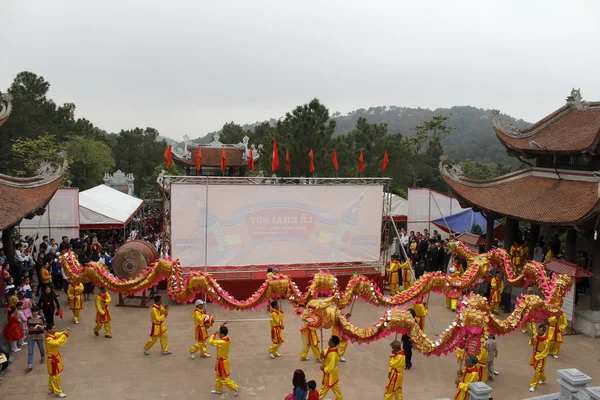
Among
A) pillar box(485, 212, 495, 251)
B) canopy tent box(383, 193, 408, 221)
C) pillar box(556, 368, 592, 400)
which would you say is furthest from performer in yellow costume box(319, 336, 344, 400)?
canopy tent box(383, 193, 408, 221)

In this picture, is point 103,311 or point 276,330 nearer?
point 276,330

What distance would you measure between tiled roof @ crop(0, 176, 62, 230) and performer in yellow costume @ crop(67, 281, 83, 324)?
1986 mm

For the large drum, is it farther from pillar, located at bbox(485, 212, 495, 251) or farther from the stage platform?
pillar, located at bbox(485, 212, 495, 251)

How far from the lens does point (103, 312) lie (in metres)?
10.4

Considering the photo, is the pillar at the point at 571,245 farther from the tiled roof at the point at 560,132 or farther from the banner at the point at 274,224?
the banner at the point at 274,224

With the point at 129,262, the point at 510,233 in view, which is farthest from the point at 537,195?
the point at 129,262

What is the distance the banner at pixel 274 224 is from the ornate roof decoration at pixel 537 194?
3138mm

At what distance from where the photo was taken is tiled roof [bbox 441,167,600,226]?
458 inches

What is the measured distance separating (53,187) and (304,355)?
8437 mm

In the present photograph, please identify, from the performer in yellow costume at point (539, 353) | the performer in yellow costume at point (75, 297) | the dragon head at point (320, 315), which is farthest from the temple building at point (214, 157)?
the performer in yellow costume at point (539, 353)

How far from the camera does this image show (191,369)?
918 cm

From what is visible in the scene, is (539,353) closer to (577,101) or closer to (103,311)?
(103,311)

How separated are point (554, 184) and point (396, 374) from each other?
9016 millimetres

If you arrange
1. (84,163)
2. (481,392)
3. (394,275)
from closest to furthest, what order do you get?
1. (481,392)
2. (394,275)
3. (84,163)
